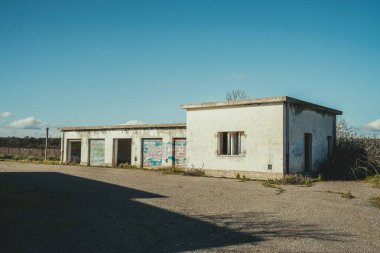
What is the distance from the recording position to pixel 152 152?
907 inches

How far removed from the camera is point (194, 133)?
1925 centimetres

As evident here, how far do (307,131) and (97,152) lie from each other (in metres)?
15.5

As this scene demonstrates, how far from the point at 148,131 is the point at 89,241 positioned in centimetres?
1786

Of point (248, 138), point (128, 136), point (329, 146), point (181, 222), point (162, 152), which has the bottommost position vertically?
point (181, 222)

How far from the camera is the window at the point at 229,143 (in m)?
17.7

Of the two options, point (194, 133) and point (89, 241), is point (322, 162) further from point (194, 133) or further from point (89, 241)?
point (89, 241)

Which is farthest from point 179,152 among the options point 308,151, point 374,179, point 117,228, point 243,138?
point 117,228

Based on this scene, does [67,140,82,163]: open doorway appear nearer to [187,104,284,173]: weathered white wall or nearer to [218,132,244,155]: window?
[187,104,284,173]: weathered white wall

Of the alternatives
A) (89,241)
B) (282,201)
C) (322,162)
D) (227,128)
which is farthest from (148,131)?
(89,241)

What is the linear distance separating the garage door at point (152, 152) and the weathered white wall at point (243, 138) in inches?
149

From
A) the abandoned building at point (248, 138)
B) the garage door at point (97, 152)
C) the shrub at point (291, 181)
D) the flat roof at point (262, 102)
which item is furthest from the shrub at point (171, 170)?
the garage door at point (97, 152)

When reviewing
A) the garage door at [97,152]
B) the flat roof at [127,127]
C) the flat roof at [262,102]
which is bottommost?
the garage door at [97,152]

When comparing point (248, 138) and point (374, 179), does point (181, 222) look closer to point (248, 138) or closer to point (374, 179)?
point (248, 138)

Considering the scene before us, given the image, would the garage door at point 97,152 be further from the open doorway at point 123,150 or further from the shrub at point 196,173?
the shrub at point 196,173
